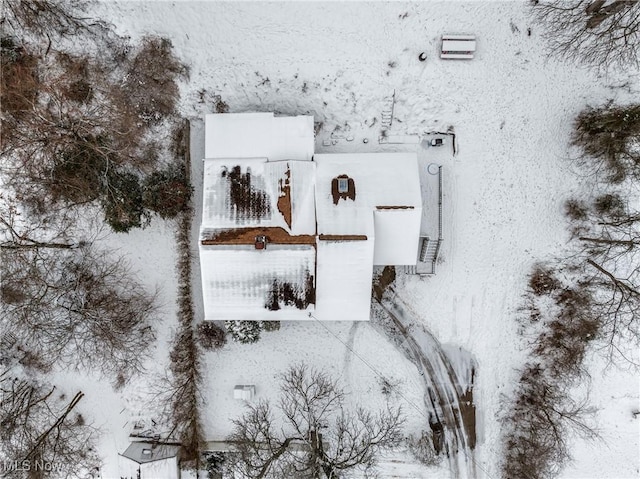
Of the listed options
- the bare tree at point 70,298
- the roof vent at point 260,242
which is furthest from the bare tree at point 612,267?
the bare tree at point 70,298

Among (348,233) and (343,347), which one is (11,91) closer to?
(348,233)

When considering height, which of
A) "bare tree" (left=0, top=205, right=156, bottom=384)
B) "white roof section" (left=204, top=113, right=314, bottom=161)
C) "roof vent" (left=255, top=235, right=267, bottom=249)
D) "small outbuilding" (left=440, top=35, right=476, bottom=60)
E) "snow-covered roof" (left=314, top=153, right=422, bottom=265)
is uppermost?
"small outbuilding" (left=440, top=35, right=476, bottom=60)

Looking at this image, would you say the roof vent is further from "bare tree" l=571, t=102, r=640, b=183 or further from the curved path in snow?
"bare tree" l=571, t=102, r=640, b=183

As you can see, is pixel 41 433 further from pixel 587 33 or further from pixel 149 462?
pixel 587 33

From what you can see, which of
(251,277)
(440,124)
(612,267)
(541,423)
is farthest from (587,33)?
(251,277)

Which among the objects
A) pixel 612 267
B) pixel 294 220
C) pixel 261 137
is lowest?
pixel 612 267

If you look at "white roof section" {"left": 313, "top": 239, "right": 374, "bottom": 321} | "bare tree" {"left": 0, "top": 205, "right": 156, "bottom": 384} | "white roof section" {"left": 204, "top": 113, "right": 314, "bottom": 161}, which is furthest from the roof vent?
"bare tree" {"left": 0, "top": 205, "right": 156, "bottom": 384}
